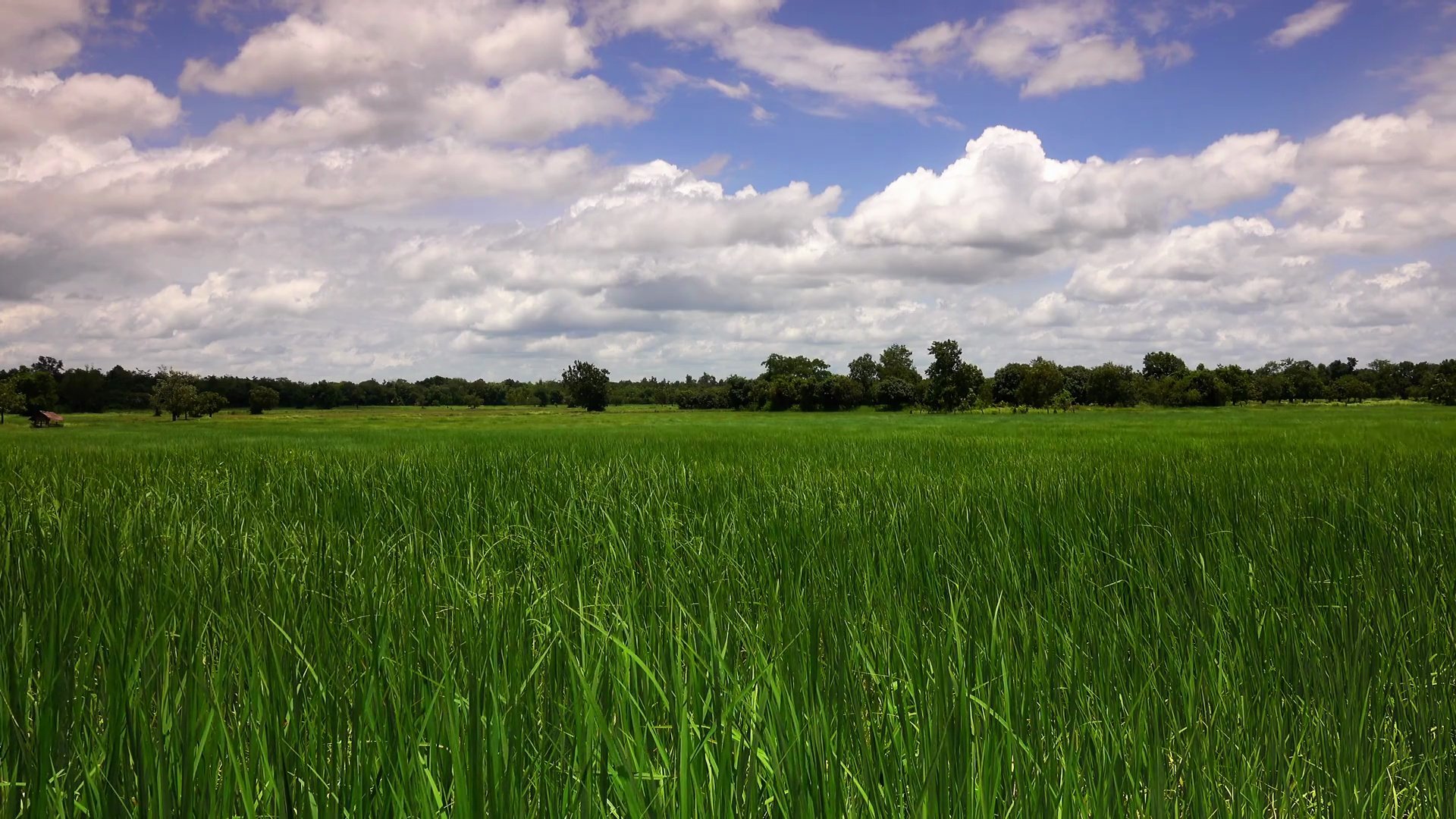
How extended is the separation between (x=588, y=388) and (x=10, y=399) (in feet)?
248

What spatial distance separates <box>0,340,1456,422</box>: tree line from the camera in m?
86.2

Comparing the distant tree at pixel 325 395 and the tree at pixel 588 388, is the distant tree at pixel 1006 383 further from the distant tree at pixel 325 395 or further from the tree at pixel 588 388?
the distant tree at pixel 325 395

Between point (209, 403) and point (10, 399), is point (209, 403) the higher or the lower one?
the lower one

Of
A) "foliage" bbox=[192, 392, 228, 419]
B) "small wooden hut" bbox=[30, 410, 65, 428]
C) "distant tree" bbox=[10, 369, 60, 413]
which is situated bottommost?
"small wooden hut" bbox=[30, 410, 65, 428]

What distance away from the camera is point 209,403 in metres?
106

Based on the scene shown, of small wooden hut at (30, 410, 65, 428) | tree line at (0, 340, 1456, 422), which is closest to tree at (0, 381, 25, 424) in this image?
tree line at (0, 340, 1456, 422)

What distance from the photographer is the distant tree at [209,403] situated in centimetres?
10369

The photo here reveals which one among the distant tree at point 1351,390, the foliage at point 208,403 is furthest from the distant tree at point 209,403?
the distant tree at point 1351,390

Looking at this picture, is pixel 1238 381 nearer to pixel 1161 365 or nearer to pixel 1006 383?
pixel 1161 365

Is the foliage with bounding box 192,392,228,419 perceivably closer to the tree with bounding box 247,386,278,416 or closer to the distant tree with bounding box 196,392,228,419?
the distant tree with bounding box 196,392,228,419

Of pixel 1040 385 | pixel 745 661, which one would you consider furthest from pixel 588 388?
pixel 745 661

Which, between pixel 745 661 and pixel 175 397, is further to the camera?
pixel 175 397

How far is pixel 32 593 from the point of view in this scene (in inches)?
124

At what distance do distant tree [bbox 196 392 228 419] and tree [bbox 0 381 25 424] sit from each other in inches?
712
